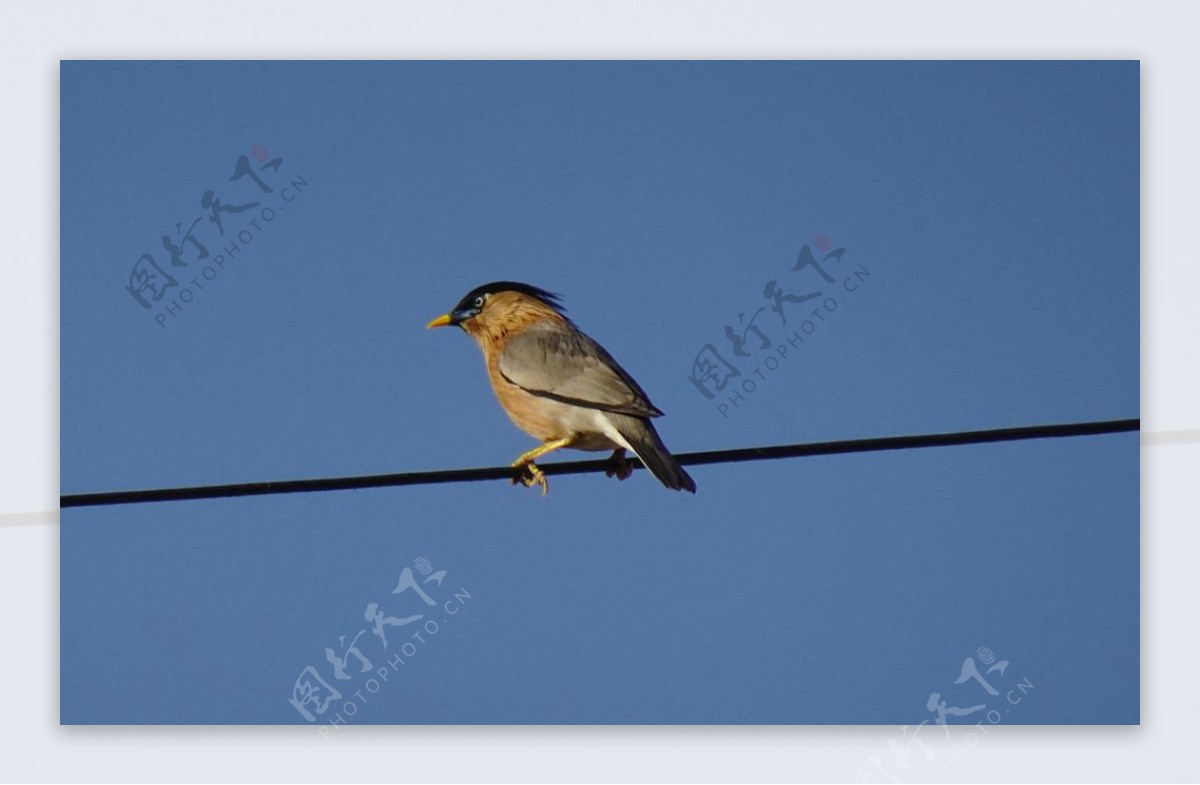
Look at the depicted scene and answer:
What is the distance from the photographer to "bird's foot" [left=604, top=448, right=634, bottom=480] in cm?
469

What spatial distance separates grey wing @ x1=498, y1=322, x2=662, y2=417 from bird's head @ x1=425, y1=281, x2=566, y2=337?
0.42 feet

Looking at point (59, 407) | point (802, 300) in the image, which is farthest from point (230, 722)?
point (802, 300)

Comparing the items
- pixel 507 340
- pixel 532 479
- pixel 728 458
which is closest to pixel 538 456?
pixel 532 479

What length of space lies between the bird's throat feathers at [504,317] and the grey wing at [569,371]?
0.08 m

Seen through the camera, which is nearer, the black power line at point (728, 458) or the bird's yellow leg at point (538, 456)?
the black power line at point (728, 458)

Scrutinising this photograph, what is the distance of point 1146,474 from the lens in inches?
172

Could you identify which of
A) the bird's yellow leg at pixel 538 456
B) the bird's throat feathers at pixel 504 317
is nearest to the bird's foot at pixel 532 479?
the bird's yellow leg at pixel 538 456

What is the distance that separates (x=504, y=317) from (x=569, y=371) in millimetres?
609

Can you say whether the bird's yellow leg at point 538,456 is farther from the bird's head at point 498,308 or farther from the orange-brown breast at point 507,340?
the bird's head at point 498,308

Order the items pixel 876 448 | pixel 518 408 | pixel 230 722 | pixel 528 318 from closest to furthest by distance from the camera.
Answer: pixel 876 448
pixel 230 722
pixel 518 408
pixel 528 318

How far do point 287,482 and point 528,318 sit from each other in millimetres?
1915

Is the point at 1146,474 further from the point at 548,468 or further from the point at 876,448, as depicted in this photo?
the point at 548,468

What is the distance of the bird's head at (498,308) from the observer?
17.5 feet

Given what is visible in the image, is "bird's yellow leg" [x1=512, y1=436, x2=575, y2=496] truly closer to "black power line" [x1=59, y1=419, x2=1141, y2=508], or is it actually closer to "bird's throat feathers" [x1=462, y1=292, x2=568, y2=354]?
"bird's throat feathers" [x1=462, y1=292, x2=568, y2=354]
